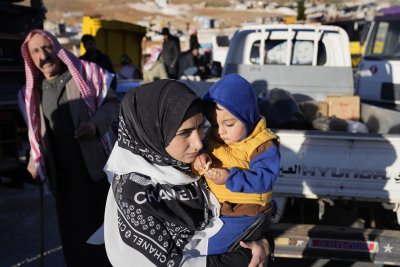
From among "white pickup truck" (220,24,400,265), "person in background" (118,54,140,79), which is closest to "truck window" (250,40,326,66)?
"white pickup truck" (220,24,400,265)

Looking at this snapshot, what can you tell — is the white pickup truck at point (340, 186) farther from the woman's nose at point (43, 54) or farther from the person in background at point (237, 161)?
the woman's nose at point (43, 54)

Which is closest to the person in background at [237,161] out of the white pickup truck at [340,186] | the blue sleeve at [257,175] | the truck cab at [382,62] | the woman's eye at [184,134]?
the blue sleeve at [257,175]

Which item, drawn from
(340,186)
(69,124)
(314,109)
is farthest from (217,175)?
(314,109)

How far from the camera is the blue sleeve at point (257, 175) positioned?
5.22 ft

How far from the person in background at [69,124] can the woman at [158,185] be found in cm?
105

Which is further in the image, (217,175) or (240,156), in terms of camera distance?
(240,156)

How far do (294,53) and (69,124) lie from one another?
3.71m

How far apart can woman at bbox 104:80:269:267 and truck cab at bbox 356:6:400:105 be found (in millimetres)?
6186

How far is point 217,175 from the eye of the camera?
1573 millimetres

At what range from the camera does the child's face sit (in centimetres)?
165

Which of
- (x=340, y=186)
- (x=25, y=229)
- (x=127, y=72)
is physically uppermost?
(x=340, y=186)

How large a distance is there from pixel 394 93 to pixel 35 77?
5911 millimetres

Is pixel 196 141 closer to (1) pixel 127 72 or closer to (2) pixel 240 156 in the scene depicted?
(2) pixel 240 156

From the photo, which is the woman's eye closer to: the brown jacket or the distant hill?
the brown jacket
